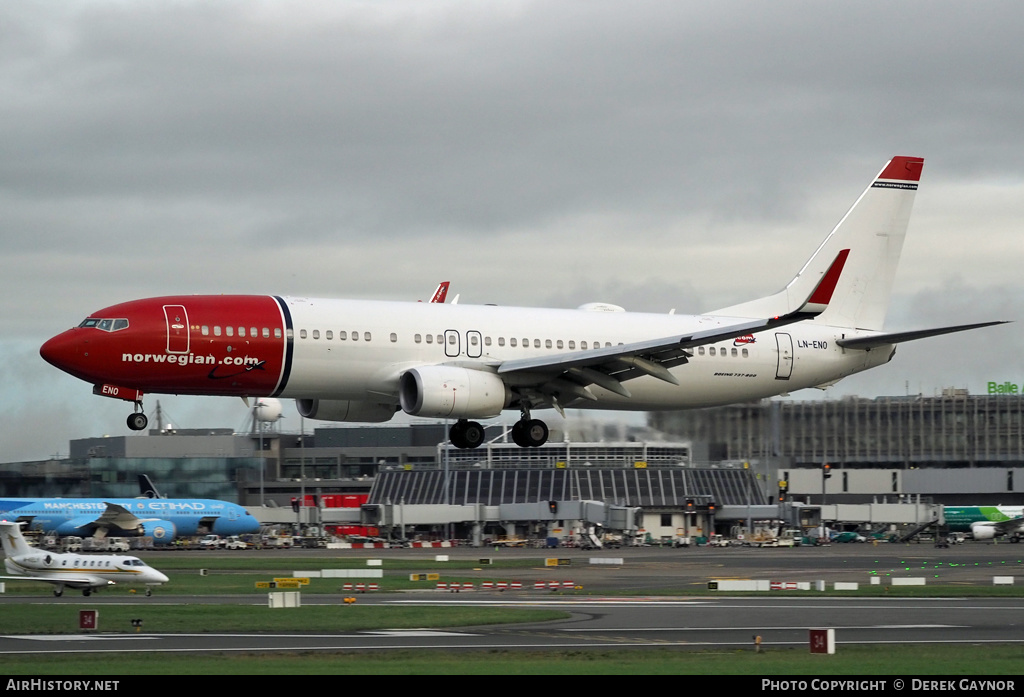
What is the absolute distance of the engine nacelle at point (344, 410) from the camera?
5338 cm

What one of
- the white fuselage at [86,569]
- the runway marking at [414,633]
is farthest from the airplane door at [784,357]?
the white fuselage at [86,569]

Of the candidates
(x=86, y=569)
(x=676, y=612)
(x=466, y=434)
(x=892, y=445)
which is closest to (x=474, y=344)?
(x=466, y=434)

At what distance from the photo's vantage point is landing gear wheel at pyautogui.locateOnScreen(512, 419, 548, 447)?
54.8 meters

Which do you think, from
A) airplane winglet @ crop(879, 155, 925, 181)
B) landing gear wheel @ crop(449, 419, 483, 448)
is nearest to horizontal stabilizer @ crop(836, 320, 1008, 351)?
airplane winglet @ crop(879, 155, 925, 181)

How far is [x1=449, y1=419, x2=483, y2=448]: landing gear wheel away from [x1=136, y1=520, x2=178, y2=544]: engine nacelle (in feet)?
210

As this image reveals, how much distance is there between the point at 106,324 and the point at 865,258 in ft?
111

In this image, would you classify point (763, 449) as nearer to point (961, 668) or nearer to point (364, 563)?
point (364, 563)

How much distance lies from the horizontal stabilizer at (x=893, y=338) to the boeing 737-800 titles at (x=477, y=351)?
122 millimetres

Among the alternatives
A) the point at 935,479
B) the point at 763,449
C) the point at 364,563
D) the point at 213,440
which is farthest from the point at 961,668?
the point at 213,440

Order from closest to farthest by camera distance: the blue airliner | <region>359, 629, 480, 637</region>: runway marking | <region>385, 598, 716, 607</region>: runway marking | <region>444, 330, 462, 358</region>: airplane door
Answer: <region>359, 629, 480, 637</region>: runway marking → <region>444, 330, 462, 358</region>: airplane door → <region>385, 598, 716, 607</region>: runway marking → the blue airliner

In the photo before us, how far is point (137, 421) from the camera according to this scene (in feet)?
155

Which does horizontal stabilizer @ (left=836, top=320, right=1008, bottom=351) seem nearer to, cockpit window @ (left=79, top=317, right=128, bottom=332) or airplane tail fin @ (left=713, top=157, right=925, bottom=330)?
airplane tail fin @ (left=713, top=157, right=925, bottom=330)

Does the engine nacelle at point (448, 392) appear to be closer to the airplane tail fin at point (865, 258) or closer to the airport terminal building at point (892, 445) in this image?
the airplane tail fin at point (865, 258)
